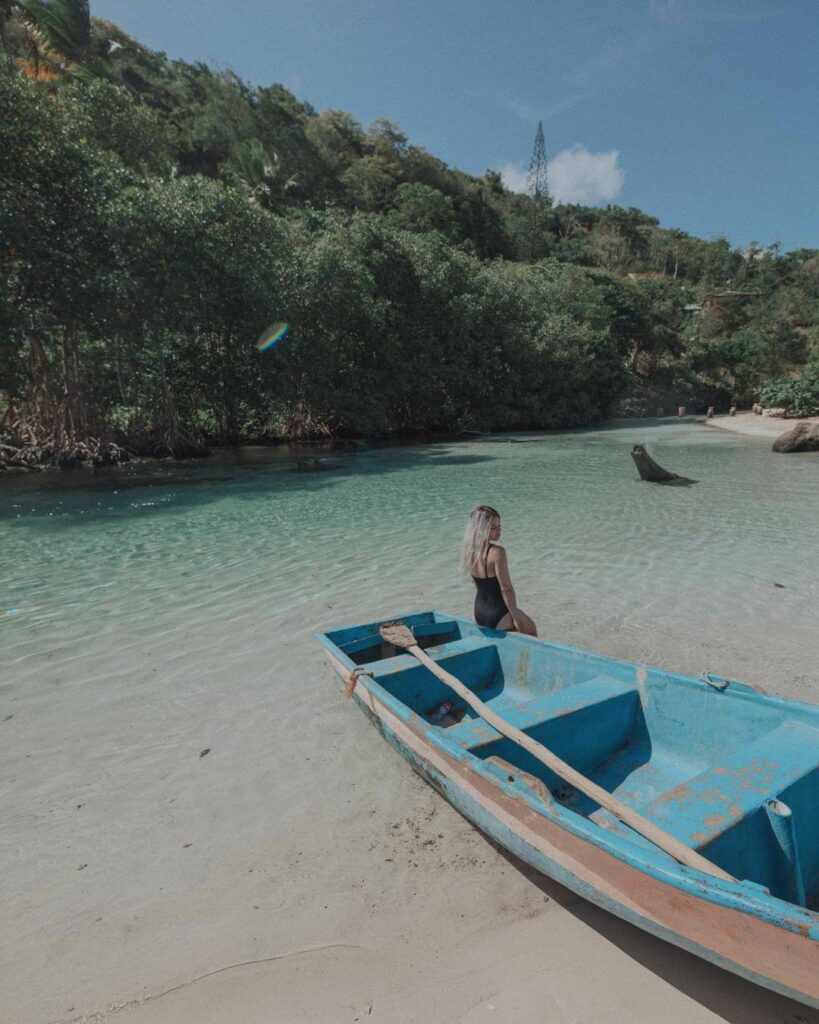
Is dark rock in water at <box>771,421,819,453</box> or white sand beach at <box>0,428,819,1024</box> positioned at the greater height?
dark rock in water at <box>771,421,819,453</box>

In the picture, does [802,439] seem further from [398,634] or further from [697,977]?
[697,977]

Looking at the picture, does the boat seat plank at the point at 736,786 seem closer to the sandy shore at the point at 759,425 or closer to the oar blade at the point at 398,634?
the oar blade at the point at 398,634

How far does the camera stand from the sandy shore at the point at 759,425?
27.6m

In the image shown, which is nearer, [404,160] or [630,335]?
[630,335]

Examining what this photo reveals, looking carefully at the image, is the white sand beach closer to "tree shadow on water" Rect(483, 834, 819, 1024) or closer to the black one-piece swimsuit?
"tree shadow on water" Rect(483, 834, 819, 1024)

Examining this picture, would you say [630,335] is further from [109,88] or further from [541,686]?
[541,686]

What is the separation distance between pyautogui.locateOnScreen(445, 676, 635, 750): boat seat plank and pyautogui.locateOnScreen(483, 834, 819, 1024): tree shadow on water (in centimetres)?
77

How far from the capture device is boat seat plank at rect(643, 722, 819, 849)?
2277 mm

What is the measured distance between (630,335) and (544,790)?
52.4 m

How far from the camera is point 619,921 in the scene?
2.48 metres

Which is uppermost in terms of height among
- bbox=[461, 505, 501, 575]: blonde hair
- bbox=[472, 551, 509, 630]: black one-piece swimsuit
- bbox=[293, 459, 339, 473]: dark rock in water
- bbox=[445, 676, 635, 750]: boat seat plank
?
bbox=[461, 505, 501, 575]: blonde hair

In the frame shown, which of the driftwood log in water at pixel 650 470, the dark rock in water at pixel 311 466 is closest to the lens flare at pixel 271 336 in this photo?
the dark rock in water at pixel 311 466

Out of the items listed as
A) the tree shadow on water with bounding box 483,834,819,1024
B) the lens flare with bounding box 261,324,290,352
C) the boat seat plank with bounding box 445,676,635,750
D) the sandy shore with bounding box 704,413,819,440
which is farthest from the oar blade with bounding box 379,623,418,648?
the sandy shore with bounding box 704,413,819,440

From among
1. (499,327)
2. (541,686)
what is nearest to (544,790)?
(541,686)
